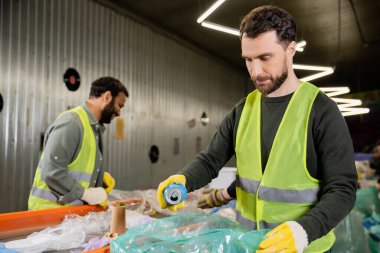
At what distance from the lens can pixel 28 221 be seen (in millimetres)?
1744

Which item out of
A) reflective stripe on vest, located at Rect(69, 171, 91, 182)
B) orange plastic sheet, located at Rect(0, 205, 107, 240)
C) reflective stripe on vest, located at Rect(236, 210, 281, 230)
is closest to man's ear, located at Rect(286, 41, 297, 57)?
reflective stripe on vest, located at Rect(236, 210, 281, 230)

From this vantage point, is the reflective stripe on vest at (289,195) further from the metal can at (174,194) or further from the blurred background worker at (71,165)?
the blurred background worker at (71,165)

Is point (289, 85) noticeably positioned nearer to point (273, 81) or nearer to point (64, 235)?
point (273, 81)

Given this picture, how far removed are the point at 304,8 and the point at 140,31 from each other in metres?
3.16

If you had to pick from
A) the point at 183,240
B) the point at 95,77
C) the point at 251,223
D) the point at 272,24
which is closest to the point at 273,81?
the point at 272,24

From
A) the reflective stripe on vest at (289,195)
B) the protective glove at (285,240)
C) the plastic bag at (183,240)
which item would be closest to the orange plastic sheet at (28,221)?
the plastic bag at (183,240)

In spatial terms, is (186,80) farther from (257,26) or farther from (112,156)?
(257,26)

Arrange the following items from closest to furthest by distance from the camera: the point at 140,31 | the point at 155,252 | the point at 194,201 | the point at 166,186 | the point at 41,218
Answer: the point at 155,252 < the point at 166,186 < the point at 41,218 < the point at 194,201 < the point at 140,31

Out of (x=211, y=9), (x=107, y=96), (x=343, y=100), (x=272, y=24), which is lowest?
(x=107, y=96)

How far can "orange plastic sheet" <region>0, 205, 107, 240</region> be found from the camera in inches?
65.4

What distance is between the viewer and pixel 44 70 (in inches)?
175

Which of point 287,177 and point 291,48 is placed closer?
point 287,177

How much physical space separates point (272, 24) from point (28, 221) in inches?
64.2

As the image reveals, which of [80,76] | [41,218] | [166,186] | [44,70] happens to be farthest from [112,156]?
[166,186]
